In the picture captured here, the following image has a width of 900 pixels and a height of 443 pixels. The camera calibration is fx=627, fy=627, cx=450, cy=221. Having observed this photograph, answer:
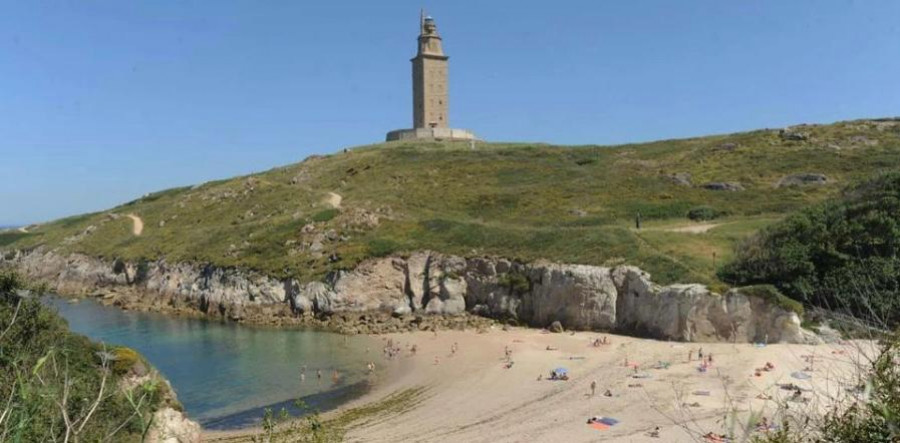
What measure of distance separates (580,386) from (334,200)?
179 ft

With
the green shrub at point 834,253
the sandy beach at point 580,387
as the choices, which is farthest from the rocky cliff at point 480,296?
the green shrub at point 834,253

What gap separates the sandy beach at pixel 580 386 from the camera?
25.8m

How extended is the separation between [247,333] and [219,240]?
78.0ft

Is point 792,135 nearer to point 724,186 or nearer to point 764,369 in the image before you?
point 724,186

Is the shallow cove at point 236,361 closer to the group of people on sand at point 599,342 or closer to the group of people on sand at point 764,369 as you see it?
the group of people on sand at point 599,342

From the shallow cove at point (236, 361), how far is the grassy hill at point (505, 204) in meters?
9.81

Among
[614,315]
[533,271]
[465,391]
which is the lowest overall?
[465,391]

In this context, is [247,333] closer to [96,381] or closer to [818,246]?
[96,381]

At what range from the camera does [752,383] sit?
2975 cm

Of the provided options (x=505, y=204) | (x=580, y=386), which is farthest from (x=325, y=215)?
(x=580, y=386)

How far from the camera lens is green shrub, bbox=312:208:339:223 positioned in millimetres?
69125

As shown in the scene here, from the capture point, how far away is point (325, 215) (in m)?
70.1

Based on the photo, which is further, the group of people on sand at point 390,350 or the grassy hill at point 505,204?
the grassy hill at point 505,204

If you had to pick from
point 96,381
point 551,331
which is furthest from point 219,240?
point 96,381
